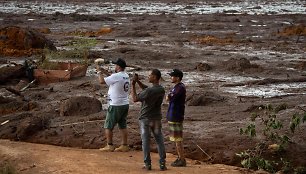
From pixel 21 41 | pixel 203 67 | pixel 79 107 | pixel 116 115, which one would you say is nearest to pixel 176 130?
pixel 116 115

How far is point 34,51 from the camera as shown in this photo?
2642cm

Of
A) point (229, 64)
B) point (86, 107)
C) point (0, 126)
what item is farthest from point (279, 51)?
point (0, 126)

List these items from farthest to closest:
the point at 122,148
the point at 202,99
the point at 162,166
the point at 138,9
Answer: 1. the point at 138,9
2. the point at 202,99
3. the point at 122,148
4. the point at 162,166

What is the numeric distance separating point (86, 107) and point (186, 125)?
8.58 ft

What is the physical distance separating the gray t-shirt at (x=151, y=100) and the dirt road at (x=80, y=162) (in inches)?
36.8

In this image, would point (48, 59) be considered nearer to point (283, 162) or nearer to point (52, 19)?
point (283, 162)

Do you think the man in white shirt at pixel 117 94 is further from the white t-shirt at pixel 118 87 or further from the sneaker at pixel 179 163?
the sneaker at pixel 179 163

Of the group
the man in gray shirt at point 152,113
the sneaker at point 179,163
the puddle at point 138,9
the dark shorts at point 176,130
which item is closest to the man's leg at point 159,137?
the man in gray shirt at point 152,113

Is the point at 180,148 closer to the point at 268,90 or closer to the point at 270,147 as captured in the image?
the point at 270,147

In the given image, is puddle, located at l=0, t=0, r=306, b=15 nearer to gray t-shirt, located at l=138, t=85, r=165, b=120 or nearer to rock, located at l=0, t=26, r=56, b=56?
rock, located at l=0, t=26, r=56, b=56

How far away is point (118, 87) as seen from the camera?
11.2 meters

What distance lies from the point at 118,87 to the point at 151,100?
1.31m

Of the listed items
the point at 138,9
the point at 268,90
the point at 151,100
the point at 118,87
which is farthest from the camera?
the point at 138,9

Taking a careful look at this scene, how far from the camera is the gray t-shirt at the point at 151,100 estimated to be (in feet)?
32.7
